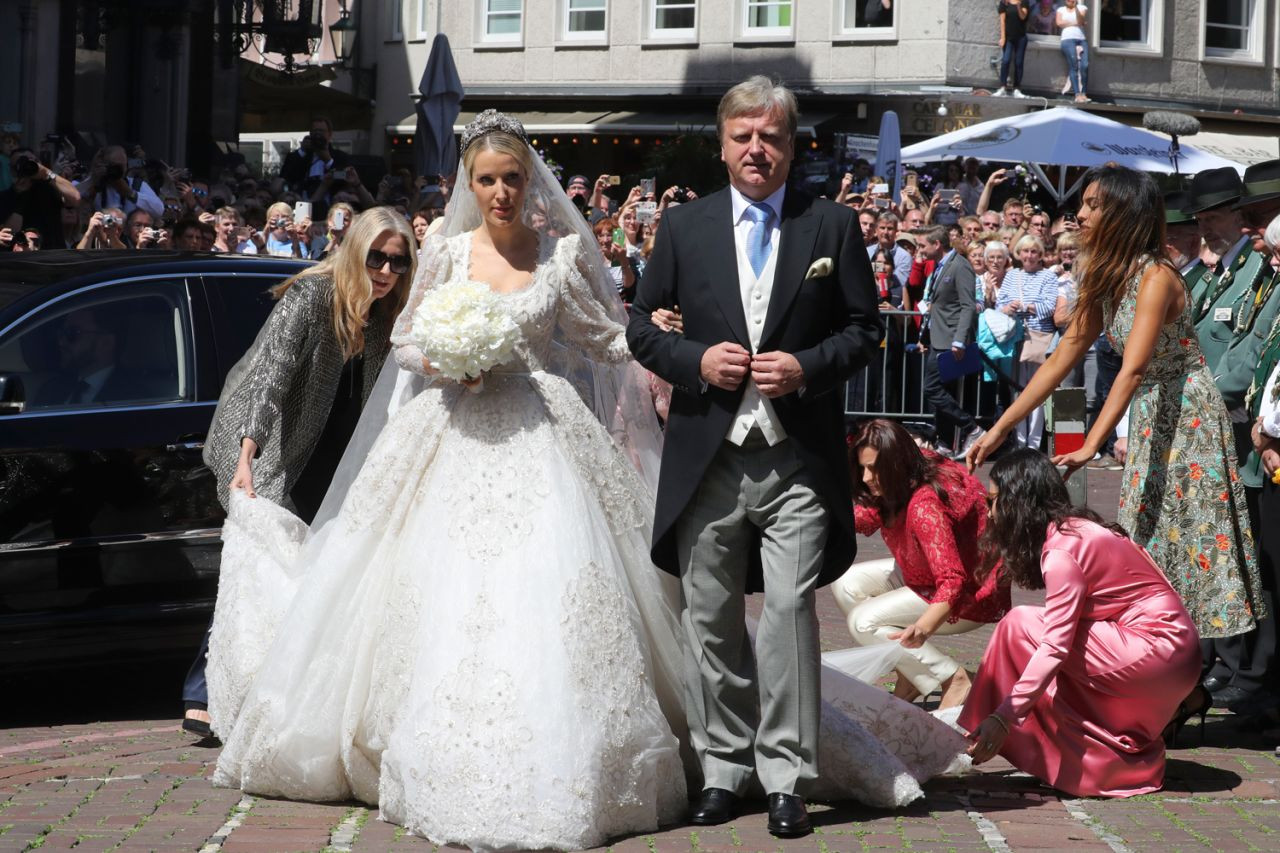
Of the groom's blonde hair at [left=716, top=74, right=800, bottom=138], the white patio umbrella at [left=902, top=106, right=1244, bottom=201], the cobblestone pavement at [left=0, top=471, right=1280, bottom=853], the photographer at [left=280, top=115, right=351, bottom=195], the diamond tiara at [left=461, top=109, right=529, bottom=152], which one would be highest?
the white patio umbrella at [left=902, top=106, right=1244, bottom=201]

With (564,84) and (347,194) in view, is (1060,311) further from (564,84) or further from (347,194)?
(564,84)

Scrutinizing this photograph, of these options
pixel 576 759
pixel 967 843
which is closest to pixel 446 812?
pixel 576 759

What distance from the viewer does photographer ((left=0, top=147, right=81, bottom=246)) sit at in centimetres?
1355

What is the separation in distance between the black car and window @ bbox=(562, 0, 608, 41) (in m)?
25.6

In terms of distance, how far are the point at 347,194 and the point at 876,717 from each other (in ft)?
46.0

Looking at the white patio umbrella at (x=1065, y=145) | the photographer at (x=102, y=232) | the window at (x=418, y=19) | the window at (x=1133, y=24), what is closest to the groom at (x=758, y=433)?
the photographer at (x=102, y=232)

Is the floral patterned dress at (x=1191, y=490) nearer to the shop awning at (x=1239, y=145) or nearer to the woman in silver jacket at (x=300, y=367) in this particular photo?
the woman in silver jacket at (x=300, y=367)

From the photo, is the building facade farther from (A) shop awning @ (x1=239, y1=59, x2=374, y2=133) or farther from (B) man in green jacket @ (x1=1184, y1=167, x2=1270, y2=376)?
(B) man in green jacket @ (x1=1184, y1=167, x2=1270, y2=376)

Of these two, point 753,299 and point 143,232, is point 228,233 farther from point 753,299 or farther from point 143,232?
Result: point 753,299

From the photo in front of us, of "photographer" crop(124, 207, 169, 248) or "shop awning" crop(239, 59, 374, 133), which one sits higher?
"shop awning" crop(239, 59, 374, 133)

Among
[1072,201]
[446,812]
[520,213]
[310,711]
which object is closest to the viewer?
[446,812]

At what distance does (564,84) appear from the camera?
106 feet

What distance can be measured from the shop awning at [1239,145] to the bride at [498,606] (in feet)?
80.4

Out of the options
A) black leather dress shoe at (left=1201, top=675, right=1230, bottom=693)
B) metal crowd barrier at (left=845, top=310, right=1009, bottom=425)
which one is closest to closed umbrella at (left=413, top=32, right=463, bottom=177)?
metal crowd barrier at (left=845, top=310, right=1009, bottom=425)
